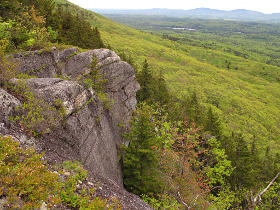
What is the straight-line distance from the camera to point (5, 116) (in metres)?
8.70

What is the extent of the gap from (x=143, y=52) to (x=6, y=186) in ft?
397

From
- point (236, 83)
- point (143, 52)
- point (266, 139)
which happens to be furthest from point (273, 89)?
point (143, 52)

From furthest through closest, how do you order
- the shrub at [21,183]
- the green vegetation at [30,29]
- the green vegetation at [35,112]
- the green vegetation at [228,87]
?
the green vegetation at [228,87] → the green vegetation at [30,29] → the green vegetation at [35,112] → the shrub at [21,183]

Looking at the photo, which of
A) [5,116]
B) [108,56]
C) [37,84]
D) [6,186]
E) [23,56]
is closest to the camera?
Answer: [6,186]

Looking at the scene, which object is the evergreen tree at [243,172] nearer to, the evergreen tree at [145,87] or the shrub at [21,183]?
the evergreen tree at [145,87]

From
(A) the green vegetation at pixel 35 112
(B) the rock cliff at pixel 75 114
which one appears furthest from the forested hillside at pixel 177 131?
(B) the rock cliff at pixel 75 114

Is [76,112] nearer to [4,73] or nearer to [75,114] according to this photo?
[75,114]

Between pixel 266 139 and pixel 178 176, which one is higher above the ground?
pixel 178 176

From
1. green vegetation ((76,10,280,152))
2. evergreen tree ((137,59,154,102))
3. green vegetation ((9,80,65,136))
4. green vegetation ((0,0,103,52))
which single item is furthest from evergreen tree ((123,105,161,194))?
green vegetation ((76,10,280,152))

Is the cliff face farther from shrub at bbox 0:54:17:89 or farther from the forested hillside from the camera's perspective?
the forested hillside

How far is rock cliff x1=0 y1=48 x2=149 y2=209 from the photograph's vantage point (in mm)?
9516

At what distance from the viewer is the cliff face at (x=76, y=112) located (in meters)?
9.93

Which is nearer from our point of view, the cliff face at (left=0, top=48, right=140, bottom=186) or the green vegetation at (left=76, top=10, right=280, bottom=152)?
the cliff face at (left=0, top=48, right=140, bottom=186)

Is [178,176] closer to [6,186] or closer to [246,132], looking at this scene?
[6,186]
